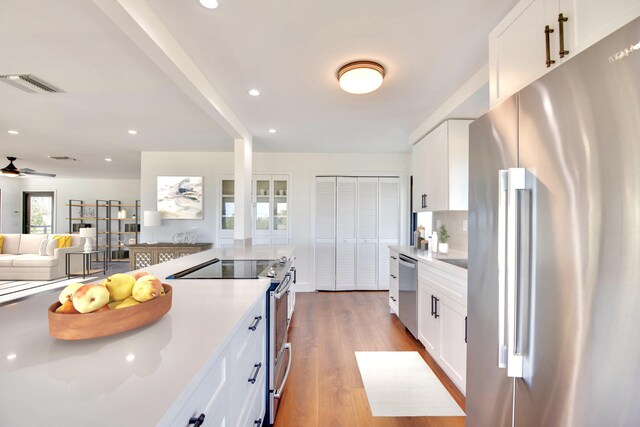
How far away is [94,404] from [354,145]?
172 inches

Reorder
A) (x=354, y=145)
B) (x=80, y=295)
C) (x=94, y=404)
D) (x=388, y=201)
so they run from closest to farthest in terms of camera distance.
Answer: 1. (x=94, y=404)
2. (x=80, y=295)
3. (x=354, y=145)
4. (x=388, y=201)

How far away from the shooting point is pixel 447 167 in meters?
2.86

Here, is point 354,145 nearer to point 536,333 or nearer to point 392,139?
point 392,139

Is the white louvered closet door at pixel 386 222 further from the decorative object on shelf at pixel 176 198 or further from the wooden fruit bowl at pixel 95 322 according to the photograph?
the wooden fruit bowl at pixel 95 322

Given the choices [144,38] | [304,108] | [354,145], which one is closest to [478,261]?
[144,38]

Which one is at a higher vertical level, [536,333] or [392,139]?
[392,139]

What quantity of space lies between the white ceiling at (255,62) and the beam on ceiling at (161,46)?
0.05 m

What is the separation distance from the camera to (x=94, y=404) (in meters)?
0.55

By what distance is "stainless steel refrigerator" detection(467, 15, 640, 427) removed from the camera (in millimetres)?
660

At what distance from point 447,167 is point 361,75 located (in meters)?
1.38

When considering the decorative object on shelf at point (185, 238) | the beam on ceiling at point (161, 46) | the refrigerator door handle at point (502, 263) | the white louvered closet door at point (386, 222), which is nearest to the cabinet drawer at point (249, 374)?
the refrigerator door handle at point (502, 263)

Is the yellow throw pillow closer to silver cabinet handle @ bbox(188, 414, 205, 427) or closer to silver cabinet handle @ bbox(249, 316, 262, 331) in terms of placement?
silver cabinet handle @ bbox(249, 316, 262, 331)

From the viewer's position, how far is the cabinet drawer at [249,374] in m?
1.10

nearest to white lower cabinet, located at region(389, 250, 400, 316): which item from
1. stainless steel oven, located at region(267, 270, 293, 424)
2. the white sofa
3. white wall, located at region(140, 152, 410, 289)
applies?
white wall, located at region(140, 152, 410, 289)
